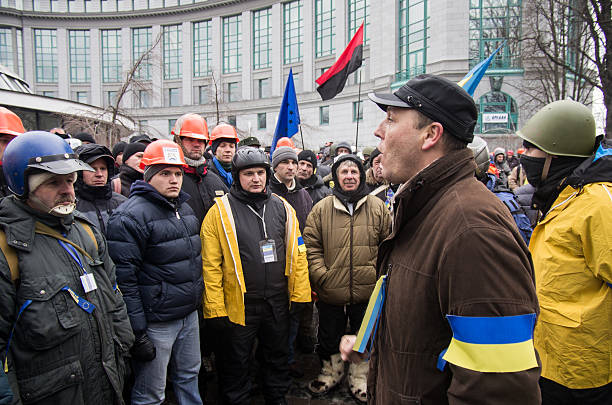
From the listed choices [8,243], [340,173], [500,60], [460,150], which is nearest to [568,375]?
[460,150]

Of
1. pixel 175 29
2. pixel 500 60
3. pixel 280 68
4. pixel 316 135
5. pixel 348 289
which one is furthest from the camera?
pixel 175 29

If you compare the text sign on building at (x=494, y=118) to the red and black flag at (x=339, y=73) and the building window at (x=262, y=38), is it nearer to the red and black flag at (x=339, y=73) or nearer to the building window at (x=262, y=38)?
the red and black flag at (x=339, y=73)

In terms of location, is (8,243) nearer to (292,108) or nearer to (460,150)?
(460,150)

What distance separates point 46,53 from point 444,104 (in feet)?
218

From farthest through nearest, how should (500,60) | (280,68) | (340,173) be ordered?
(280,68) → (500,60) → (340,173)

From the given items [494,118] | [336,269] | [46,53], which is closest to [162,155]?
[336,269]

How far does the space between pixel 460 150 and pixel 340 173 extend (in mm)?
2748

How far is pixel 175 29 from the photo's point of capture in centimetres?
5288

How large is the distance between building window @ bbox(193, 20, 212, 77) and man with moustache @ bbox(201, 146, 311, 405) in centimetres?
5137

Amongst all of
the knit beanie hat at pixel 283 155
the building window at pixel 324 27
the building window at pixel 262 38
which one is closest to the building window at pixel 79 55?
the building window at pixel 262 38

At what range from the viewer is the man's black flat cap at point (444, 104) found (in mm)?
1545

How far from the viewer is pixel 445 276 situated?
54.3 inches

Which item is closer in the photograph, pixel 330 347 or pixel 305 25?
pixel 330 347

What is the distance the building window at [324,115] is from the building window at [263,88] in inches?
353
